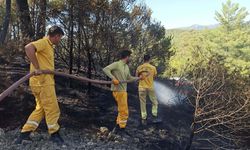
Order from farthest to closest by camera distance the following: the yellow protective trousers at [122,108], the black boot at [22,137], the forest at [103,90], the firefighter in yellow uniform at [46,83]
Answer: the yellow protective trousers at [122,108]
the forest at [103,90]
the black boot at [22,137]
the firefighter in yellow uniform at [46,83]

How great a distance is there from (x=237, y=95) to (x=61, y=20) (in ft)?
14.7

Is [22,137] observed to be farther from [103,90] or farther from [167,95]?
[167,95]

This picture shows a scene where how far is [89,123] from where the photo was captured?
28.3ft

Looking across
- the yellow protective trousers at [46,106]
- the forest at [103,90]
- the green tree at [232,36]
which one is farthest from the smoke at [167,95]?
the green tree at [232,36]

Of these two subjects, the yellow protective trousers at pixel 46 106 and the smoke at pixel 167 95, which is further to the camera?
the smoke at pixel 167 95

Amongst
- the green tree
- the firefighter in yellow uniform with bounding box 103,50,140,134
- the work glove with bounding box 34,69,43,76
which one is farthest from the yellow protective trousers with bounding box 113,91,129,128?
the green tree

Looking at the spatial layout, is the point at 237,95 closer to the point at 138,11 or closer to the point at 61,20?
the point at 61,20

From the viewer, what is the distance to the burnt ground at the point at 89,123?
7457 mm

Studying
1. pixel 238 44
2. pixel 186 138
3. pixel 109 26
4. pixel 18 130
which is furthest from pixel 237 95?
pixel 238 44

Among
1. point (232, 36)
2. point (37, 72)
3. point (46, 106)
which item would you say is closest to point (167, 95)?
point (46, 106)

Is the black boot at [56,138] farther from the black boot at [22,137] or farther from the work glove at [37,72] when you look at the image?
the work glove at [37,72]

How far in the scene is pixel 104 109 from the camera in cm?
969

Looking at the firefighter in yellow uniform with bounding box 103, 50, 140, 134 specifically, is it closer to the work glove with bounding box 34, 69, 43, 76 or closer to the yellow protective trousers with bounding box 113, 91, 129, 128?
the yellow protective trousers with bounding box 113, 91, 129, 128

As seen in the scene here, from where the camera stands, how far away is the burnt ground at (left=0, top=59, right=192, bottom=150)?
7.46 m
